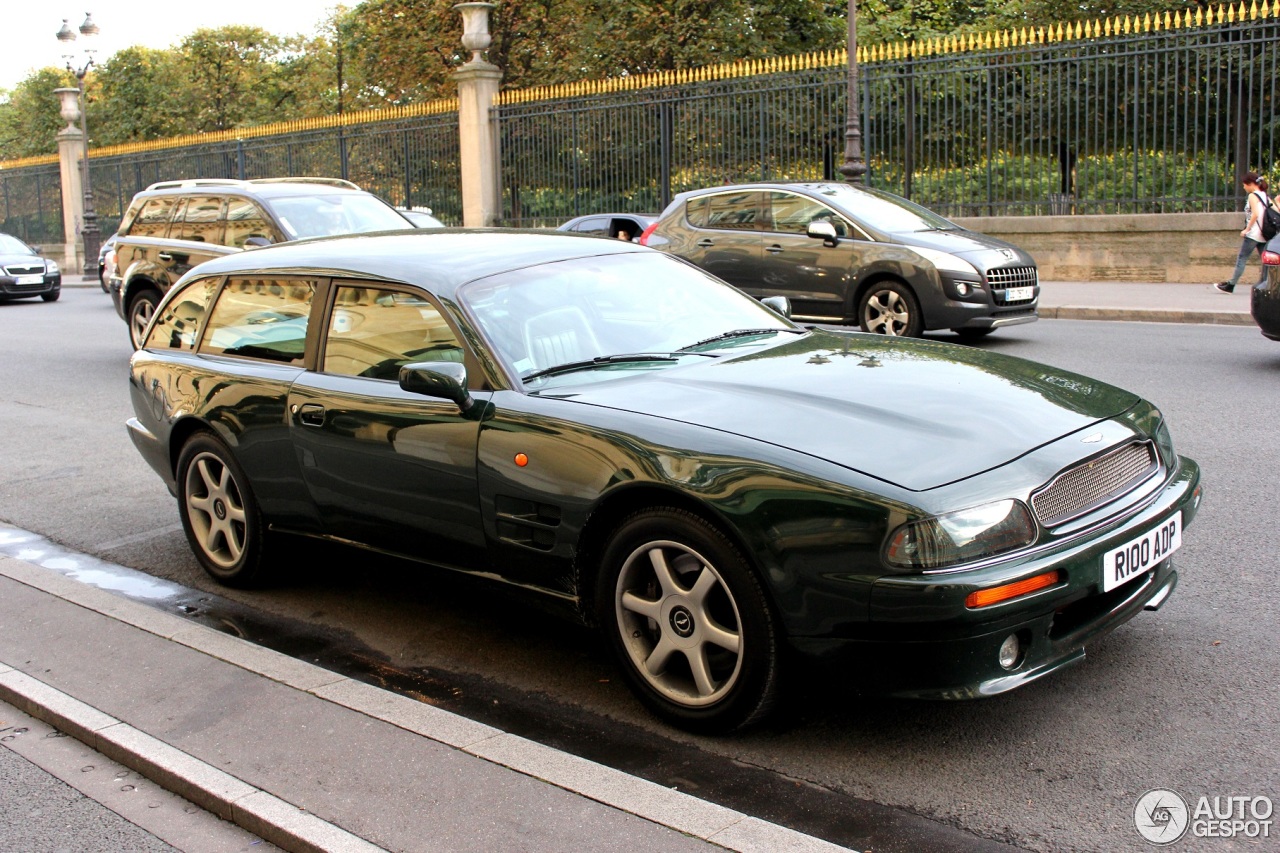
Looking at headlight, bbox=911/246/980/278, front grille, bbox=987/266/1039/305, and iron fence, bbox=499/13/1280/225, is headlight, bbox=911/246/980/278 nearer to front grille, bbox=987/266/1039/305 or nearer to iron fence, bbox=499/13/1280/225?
front grille, bbox=987/266/1039/305

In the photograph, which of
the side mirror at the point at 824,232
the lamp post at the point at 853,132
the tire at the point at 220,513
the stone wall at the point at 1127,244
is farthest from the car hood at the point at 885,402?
the lamp post at the point at 853,132

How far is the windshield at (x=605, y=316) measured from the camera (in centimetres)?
464

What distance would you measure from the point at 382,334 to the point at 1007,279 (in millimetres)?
8917

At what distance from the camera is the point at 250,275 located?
5.74 metres

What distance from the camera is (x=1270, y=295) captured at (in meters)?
10.3

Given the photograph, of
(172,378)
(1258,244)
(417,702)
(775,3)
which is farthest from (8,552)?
(775,3)

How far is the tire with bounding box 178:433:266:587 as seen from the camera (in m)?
5.59

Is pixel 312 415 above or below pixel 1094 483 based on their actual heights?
above

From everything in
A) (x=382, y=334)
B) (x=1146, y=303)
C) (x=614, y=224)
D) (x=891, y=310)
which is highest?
(x=614, y=224)

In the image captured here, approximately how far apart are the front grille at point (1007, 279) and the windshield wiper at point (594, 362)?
8344mm

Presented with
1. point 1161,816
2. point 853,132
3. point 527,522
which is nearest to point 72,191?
point 853,132

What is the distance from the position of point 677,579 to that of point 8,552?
170 inches

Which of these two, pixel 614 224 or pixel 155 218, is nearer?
pixel 155 218

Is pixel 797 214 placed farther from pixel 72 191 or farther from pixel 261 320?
pixel 72 191
